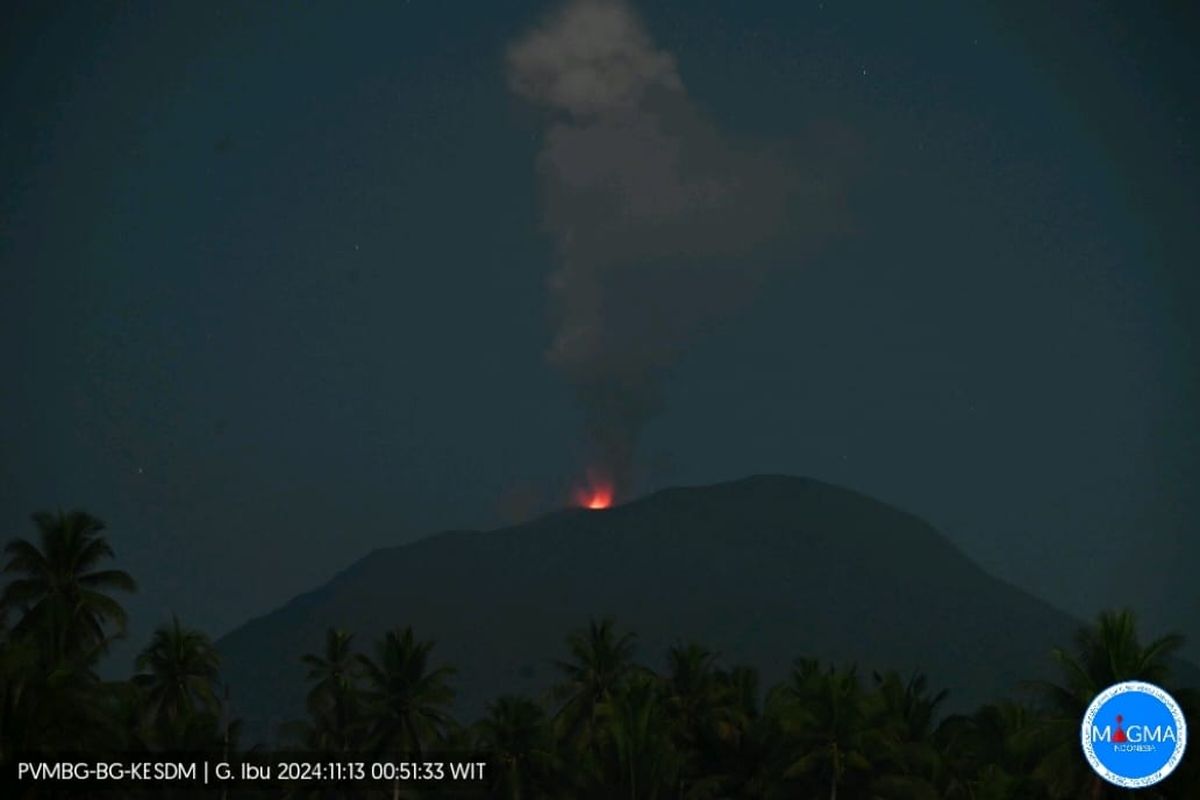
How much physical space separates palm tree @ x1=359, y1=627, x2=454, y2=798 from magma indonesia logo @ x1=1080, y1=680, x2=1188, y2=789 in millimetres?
38317

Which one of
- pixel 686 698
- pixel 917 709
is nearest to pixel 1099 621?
pixel 917 709

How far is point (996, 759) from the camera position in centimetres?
6738

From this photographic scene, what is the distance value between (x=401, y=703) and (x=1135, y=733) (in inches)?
1643

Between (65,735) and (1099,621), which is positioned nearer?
(65,735)

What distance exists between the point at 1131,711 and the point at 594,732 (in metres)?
41.1

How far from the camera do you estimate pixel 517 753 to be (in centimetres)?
7375

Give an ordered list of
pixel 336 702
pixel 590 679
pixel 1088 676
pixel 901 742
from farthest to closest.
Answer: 1. pixel 590 679
2. pixel 336 702
3. pixel 901 742
4. pixel 1088 676

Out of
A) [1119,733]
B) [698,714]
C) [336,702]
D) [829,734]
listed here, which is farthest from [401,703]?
[1119,733]

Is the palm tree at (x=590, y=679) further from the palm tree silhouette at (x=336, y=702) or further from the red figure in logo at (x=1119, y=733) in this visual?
the red figure in logo at (x=1119, y=733)

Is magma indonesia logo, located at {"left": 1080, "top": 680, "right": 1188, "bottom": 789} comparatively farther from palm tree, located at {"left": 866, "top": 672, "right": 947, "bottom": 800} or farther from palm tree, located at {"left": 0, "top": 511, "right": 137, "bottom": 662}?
palm tree, located at {"left": 0, "top": 511, "right": 137, "bottom": 662}

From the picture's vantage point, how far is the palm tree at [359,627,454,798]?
237 feet

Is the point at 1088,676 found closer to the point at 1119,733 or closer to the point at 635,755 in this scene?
the point at 1119,733

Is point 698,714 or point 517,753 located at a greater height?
point 698,714

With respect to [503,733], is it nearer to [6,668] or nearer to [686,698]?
[686,698]
